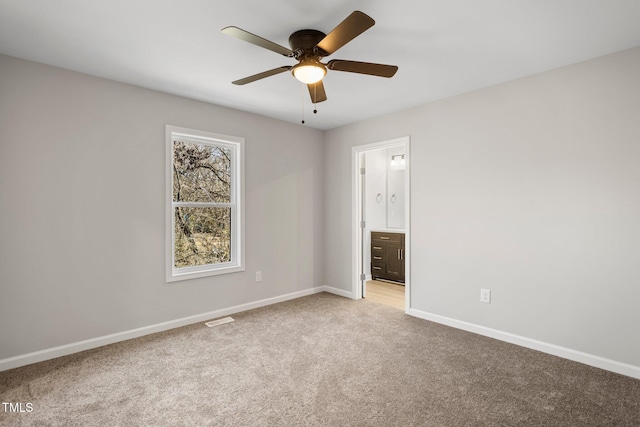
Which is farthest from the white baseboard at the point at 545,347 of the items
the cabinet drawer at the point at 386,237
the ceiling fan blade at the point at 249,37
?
the ceiling fan blade at the point at 249,37

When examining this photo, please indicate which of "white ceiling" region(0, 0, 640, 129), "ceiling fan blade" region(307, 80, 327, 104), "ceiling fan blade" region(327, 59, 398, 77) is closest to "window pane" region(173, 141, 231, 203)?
"white ceiling" region(0, 0, 640, 129)

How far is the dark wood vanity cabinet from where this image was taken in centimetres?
540

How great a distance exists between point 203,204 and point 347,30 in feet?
8.61

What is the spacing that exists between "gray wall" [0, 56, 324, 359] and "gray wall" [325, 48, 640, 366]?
2367 mm

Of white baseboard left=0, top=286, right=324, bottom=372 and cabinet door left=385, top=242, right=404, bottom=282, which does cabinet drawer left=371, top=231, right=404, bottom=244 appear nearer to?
cabinet door left=385, top=242, right=404, bottom=282

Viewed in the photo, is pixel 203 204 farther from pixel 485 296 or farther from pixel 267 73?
pixel 485 296

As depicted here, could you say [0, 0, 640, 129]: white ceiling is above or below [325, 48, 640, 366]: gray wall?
above

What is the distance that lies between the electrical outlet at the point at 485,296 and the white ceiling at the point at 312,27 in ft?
6.73

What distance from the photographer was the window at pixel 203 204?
352 cm

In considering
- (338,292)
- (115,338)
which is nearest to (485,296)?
(338,292)

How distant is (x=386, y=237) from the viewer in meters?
5.59

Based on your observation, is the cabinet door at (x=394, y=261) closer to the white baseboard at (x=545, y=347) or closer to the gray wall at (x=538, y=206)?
the gray wall at (x=538, y=206)

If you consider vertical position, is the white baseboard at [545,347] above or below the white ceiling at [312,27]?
below

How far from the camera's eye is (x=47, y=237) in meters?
2.72
